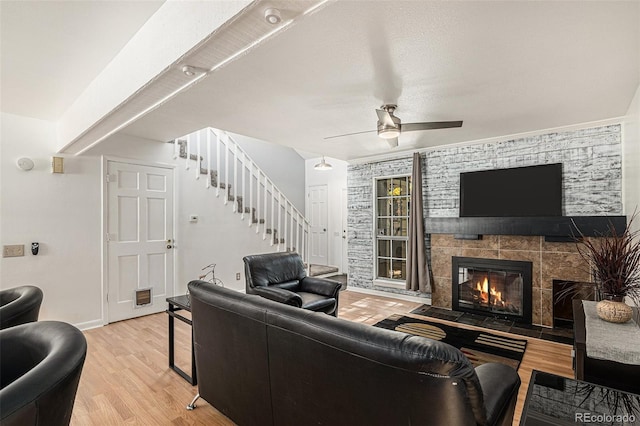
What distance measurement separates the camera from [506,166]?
4336mm

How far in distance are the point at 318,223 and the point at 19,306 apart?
6514mm

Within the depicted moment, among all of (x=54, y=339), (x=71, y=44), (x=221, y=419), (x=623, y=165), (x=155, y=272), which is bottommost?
(x=221, y=419)

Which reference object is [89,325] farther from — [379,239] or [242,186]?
[379,239]

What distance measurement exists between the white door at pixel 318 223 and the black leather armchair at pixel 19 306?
20.1ft

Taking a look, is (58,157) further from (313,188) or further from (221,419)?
(313,188)

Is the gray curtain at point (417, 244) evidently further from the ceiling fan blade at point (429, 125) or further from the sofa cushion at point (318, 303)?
the ceiling fan blade at point (429, 125)

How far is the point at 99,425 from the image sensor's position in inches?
83.9

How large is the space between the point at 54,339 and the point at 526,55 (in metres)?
3.08

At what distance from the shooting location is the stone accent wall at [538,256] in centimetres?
384

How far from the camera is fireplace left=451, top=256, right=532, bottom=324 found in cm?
417

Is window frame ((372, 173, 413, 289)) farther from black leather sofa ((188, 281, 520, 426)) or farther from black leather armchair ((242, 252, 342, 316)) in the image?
black leather sofa ((188, 281, 520, 426))

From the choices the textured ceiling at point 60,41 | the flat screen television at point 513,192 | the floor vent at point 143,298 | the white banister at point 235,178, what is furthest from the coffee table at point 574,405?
the white banister at point 235,178

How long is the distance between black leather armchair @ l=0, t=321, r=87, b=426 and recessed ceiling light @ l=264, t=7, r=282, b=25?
4.75 ft

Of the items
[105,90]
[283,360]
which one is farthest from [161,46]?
[283,360]
